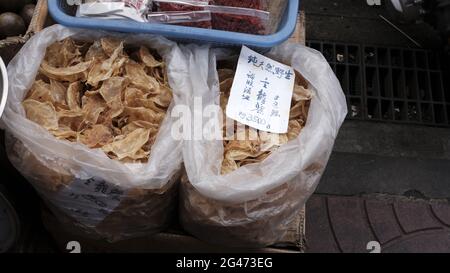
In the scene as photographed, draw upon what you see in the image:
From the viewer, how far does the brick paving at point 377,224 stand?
1867 mm

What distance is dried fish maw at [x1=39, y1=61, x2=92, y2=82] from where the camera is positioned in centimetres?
135

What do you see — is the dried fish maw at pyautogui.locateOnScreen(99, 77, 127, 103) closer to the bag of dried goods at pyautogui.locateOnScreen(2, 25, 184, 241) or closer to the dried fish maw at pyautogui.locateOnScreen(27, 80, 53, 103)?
the bag of dried goods at pyautogui.locateOnScreen(2, 25, 184, 241)

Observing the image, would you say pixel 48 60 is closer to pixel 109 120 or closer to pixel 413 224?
pixel 109 120

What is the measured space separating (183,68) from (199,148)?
0.81ft

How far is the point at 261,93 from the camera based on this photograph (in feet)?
4.52

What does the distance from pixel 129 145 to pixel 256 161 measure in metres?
0.33

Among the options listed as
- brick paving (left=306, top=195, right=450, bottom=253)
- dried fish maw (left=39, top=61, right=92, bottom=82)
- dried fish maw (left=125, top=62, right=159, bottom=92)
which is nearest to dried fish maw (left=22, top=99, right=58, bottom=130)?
dried fish maw (left=39, top=61, right=92, bottom=82)

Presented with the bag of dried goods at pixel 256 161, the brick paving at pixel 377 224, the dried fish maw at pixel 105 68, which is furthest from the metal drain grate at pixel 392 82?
the dried fish maw at pixel 105 68

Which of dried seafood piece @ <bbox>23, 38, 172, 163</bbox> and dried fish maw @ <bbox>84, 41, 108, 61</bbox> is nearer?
dried seafood piece @ <bbox>23, 38, 172, 163</bbox>

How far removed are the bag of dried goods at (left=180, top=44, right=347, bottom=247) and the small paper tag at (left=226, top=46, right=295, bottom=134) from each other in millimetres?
26

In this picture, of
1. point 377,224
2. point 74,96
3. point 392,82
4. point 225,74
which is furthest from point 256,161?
point 392,82

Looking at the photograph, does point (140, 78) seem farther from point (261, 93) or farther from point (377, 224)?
point (377, 224)

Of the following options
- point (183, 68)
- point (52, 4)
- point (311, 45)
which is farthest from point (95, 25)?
point (311, 45)

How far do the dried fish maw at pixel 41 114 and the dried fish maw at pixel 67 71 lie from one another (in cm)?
10
